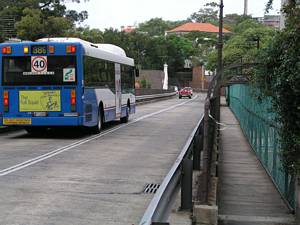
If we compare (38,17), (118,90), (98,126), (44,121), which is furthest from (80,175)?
(38,17)

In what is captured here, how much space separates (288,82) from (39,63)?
462 inches

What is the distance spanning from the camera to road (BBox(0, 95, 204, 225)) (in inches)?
299

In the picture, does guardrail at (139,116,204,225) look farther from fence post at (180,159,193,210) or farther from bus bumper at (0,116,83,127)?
bus bumper at (0,116,83,127)

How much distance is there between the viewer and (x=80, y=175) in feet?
35.3

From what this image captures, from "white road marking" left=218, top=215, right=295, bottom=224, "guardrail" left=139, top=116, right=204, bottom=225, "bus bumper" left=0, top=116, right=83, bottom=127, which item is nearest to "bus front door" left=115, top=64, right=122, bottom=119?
"bus bumper" left=0, top=116, right=83, bottom=127

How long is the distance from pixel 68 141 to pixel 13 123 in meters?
1.90

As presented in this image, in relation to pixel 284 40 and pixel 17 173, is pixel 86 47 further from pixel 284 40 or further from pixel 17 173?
pixel 284 40

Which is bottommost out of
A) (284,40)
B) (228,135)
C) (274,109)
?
(228,135)

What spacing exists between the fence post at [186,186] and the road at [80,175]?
64 cm

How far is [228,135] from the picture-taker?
960 inches

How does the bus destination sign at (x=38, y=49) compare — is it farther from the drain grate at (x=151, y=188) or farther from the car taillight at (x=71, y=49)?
the drain grate at (x=151, y=188)

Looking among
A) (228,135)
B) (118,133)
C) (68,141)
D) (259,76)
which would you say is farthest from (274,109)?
(228,135)

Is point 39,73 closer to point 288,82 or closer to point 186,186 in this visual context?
point 186,186

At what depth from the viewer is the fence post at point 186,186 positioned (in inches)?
291
